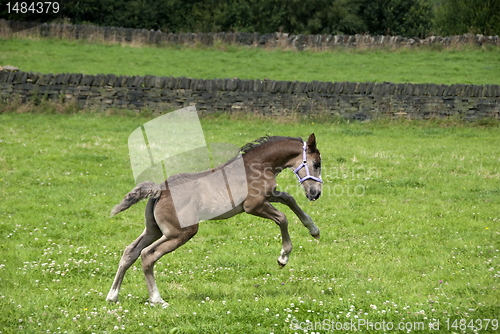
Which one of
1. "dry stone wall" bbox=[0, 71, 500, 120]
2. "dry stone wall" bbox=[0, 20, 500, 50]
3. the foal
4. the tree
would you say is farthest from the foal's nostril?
the tree

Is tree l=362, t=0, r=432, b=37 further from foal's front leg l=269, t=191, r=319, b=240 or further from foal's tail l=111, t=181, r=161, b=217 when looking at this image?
foal's tail l=111, t=181, r=161, b=217

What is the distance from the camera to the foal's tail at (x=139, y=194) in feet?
23.2

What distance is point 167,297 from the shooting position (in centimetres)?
780

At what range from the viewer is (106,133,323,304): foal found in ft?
23.5

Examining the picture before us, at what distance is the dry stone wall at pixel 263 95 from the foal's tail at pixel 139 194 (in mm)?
16824

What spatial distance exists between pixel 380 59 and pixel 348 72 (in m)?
4.70

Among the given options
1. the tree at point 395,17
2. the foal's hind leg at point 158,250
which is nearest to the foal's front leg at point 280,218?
the foal's hind leg at point 158,250

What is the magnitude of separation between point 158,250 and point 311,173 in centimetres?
251

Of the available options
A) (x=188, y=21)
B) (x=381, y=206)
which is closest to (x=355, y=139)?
(x=381, y=206)

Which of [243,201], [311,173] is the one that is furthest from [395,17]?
[243,201]

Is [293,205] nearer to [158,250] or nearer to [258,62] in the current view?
[158,250]

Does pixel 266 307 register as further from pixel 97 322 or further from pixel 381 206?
pixel 381 206

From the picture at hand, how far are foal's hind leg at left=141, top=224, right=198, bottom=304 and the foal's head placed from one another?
1760mm

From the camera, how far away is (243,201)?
7.51 m
